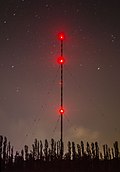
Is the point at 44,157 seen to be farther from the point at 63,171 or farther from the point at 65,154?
the point at 63,171

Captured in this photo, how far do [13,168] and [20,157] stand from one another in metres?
2.88

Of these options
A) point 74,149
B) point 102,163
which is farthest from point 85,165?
point 74,149

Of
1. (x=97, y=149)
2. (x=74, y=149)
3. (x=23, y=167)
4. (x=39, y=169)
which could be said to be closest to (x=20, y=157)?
(x=23, y=167)

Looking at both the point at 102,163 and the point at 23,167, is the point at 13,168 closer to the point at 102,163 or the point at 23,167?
the point at 23,167

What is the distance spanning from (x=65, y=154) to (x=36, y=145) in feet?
20.1

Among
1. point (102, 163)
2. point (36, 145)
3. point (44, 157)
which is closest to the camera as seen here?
point (102, 163)

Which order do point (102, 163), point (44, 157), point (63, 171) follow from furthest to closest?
point (44, 157) → point (102, 163) → point (63, 171)

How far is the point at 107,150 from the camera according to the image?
53.9 metres

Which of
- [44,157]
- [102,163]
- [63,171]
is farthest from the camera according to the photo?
[44,157]

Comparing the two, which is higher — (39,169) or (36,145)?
(36,145)

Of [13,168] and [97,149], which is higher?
[97,149]

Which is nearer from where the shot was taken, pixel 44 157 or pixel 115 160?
pixel 115 160

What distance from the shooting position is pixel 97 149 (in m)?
53.1

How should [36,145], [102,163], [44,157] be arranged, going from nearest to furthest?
[102,163]
[44,157]
[36,145]
